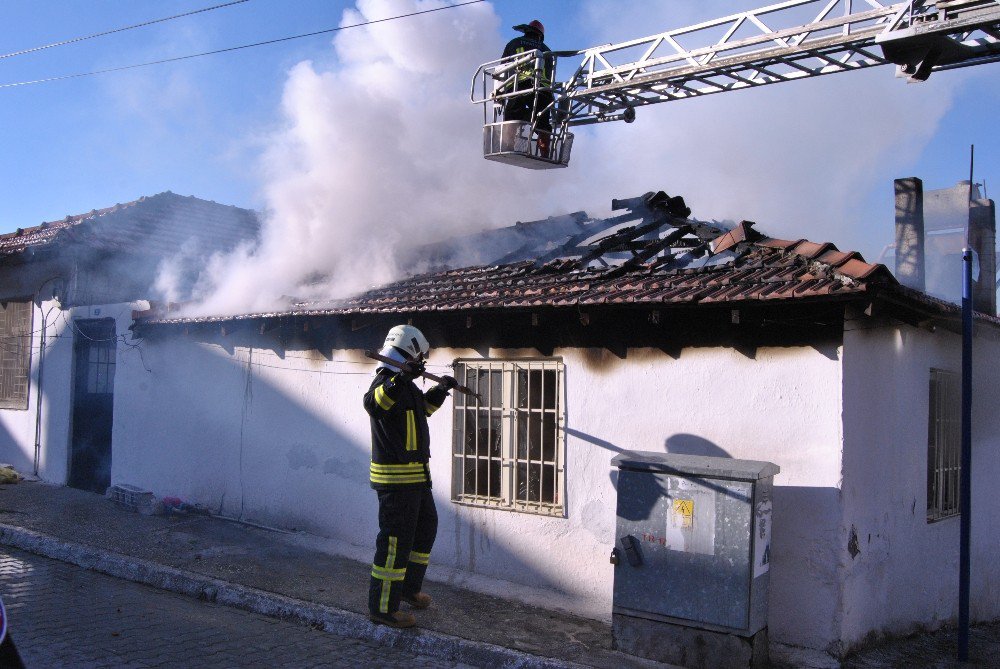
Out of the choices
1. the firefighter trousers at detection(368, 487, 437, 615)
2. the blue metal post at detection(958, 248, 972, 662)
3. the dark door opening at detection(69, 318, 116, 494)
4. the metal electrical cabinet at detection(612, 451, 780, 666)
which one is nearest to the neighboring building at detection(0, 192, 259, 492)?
the dark door opening at detection(69, 318, 116, 494)

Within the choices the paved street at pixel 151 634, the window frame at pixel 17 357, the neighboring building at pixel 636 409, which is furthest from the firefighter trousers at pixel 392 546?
the window frame at pixel 17 357

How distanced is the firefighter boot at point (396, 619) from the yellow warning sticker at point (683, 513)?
6.84ft

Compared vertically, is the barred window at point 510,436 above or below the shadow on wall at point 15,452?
above

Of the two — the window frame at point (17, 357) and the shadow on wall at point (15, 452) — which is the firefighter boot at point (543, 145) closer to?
the window frame at point (17, 357)

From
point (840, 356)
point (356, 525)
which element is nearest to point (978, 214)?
point (840, 356)

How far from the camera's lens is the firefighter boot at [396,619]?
6168 mm

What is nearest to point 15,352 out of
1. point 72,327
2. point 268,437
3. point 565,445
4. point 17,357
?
point 17,357

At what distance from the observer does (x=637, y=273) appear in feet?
25.2

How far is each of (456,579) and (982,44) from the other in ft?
20.0

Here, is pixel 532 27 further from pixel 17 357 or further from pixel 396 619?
pixel 17 357

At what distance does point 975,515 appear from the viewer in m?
8.41

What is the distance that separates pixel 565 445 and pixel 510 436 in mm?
569

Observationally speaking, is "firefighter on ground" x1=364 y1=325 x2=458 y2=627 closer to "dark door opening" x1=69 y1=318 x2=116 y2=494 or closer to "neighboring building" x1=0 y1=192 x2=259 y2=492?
"neighboring building" x1=0 y1=192 x2=259 y2=492

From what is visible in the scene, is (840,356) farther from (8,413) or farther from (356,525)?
(8,413)
